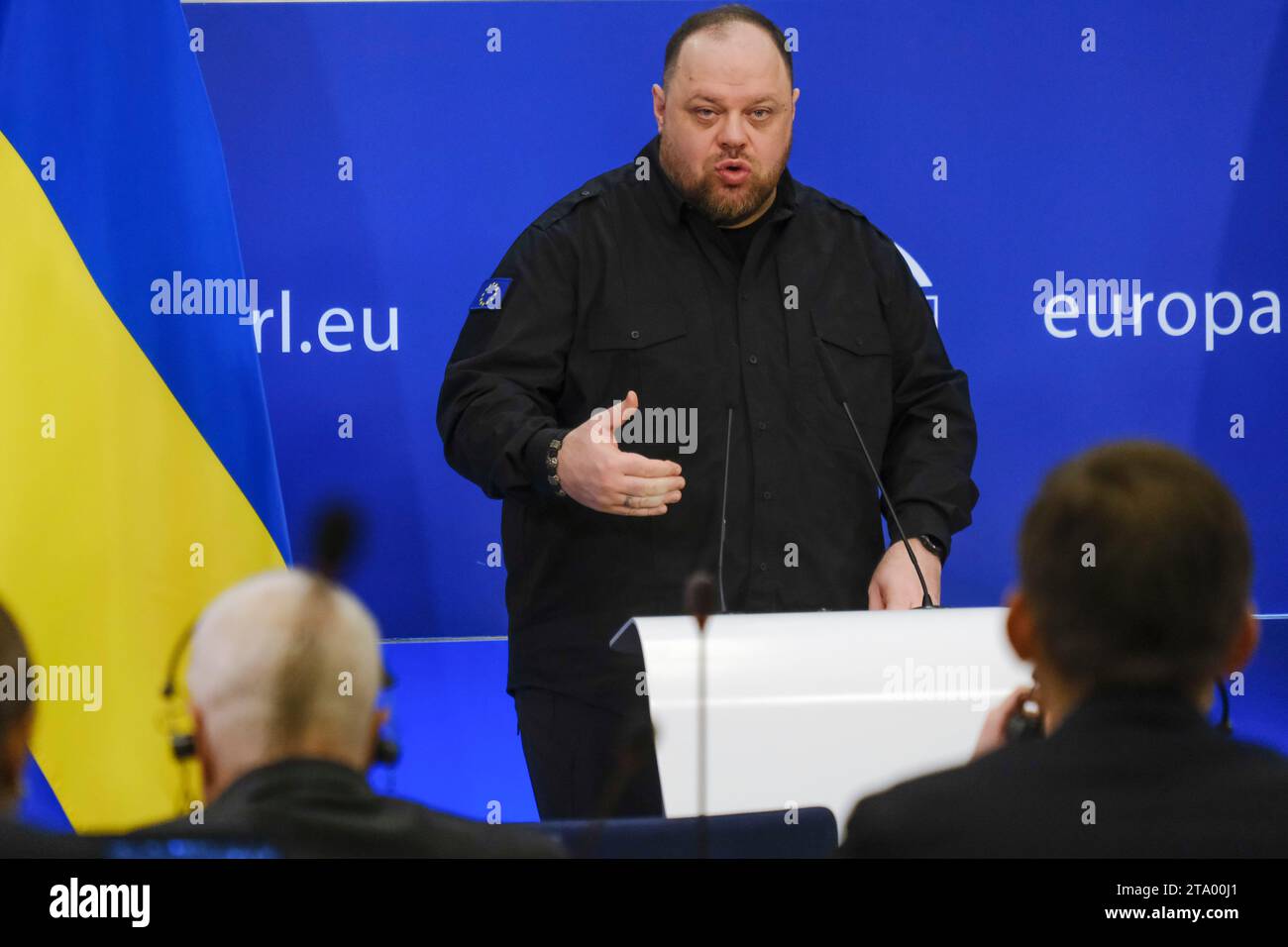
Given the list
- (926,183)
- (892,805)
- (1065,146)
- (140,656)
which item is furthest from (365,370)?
(892,805)

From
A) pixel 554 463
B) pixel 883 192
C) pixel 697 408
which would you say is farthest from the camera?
pixel 883 192

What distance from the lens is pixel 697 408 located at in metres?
2.90

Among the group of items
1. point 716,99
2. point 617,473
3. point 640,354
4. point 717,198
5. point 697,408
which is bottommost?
point 617,473

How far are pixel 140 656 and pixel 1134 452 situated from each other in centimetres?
250

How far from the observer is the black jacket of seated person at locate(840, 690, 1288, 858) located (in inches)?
44.4

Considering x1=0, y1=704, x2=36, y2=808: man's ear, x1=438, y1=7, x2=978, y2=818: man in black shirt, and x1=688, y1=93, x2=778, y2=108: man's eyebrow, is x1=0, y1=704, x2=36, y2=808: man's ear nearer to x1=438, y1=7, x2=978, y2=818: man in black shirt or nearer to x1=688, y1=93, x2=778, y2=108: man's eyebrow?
x1=438, y1=7, x2=978, y2=818: man in black shirt

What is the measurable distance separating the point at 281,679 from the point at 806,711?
953 mm

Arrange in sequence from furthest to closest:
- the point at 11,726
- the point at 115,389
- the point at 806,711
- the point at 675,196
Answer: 1. the point at 115,389
2. the point at 675,196
3. the point at 806,711
4. the point at 11,726

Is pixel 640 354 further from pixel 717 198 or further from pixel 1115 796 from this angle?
pixel 1115 796

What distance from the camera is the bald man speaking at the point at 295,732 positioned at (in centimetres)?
115

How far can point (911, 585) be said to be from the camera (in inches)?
103

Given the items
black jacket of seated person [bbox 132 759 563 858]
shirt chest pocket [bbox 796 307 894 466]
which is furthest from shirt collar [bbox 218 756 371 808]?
shirt chest pocket [bbox 796 307 894 466]

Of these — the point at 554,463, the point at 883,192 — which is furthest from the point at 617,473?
the point at 883,192

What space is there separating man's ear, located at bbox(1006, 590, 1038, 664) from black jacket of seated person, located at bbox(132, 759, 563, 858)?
0.44 metres
